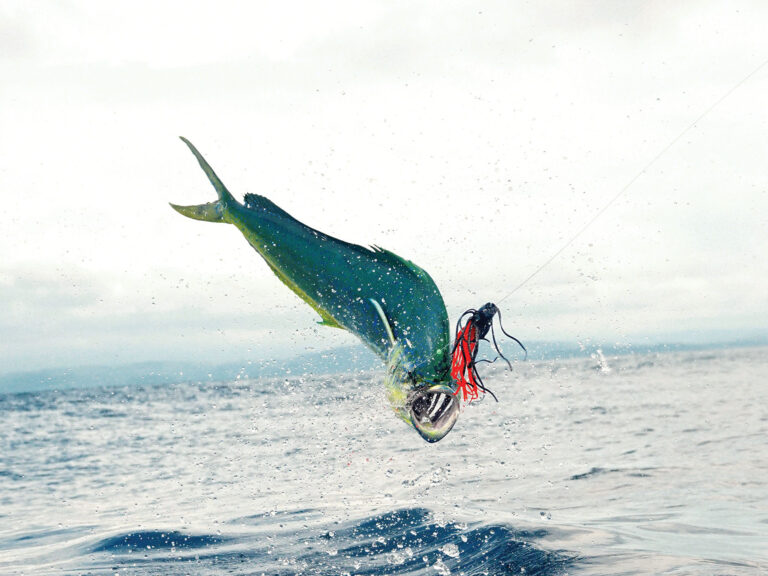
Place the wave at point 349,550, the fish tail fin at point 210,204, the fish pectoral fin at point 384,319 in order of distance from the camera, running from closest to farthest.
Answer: the fish pectoral fin at point 384,319, the fish tail fin at point 210,204, the wave at point 349,550

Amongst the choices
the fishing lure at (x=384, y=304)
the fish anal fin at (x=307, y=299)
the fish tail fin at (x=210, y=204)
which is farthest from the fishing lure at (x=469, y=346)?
the fish tail fin at (x=210, y=204)

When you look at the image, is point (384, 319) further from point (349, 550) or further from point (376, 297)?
point (349, 550)

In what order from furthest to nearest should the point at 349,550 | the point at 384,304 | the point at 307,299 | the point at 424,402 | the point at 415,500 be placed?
the point at 415,500
the point at 349,550
the point at 307,299
the point at 384,304
the point at 424,402

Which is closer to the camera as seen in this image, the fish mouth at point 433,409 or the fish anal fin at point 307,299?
the fish mouth at point 433,409

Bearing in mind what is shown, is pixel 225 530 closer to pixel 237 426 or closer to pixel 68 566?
pixel 68 566

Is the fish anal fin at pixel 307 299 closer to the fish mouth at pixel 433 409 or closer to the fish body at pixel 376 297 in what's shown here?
the fish body at pixel 376 297

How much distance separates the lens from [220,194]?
627cm

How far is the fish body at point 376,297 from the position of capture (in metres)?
5.89

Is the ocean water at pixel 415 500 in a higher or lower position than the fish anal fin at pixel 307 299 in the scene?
lower

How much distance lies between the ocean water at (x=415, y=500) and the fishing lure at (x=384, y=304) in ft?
4.86

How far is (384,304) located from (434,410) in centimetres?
91

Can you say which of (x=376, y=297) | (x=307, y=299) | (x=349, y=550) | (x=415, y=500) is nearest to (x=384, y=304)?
(x=376, y=297)

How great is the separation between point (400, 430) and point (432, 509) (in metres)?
14.3

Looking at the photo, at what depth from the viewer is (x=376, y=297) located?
5969mm
